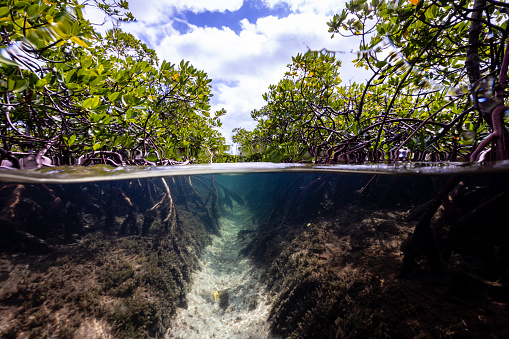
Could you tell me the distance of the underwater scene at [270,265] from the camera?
234 centimetres

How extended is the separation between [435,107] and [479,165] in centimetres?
172

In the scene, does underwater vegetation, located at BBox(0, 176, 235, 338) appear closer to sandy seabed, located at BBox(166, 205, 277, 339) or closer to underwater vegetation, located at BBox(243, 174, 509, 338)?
sandy seabed, located at BBox(166, 205, 277, 339)

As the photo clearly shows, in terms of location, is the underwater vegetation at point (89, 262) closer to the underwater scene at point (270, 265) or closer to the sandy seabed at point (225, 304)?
the underwater scene at point (270, 265)

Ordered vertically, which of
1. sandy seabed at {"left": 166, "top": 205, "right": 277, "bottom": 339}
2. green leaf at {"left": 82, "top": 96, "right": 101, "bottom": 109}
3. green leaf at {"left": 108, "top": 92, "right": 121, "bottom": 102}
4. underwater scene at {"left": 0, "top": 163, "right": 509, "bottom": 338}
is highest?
green leaf at {"left": 108, "top": 92, "right": 121, "bottom": 102}

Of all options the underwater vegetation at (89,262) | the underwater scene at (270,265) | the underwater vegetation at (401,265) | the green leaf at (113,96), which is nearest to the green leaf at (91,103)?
the green leaf at (113,96)

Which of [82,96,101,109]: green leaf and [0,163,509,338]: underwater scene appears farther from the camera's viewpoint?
[0,163,509,338]: underwater scene

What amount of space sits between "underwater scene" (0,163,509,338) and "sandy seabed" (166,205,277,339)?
0.09ft

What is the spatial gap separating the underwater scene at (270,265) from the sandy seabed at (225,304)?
28 mm

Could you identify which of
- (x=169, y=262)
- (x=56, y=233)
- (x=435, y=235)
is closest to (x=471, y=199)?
(x=435, y=235)

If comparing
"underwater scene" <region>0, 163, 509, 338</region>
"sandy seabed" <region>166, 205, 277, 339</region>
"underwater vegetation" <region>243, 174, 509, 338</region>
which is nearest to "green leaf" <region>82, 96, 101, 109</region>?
"underwater scene" <region>0, 163, 509, 338</region>

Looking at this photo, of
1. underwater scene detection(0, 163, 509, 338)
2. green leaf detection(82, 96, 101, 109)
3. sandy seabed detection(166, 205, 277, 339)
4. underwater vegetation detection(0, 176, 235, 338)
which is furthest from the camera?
sandy seabed detection(166, 205, 277, 339)

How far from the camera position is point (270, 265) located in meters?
4.88

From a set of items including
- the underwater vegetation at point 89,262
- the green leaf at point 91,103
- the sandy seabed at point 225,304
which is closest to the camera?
the green leaf at point 91,103

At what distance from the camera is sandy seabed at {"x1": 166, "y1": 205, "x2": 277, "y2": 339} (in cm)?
357
